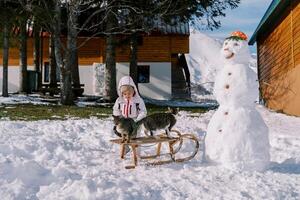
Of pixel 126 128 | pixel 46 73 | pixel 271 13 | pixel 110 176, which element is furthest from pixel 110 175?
pixel 46 73

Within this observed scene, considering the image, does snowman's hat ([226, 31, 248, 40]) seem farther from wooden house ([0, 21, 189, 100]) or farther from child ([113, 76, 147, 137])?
wooden house ([0, 21, 189, 100])

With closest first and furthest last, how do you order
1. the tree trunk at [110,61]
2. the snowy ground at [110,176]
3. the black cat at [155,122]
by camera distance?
the snowy ground at [110,176] → the black cat at [155,122] → the tree trunk at [110,61]

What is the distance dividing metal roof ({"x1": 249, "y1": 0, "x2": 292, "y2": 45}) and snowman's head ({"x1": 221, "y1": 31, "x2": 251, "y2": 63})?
1021 cm

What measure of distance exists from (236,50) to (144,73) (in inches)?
888

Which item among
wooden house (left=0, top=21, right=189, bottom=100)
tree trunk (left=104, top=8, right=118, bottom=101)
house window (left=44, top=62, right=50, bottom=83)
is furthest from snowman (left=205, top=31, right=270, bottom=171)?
house window (left=44, top=62, right=50, bottom=83)

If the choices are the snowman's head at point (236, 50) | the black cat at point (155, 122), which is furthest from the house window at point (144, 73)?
the snowman's head at point (236, 50)

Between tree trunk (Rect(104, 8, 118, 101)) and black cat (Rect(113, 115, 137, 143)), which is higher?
tree trunk (Rect(104, 8, 118, 101))

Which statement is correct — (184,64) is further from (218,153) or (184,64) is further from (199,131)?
(218,153)

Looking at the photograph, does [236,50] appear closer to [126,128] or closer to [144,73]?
[126,128]

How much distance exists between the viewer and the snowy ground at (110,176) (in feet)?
18.8

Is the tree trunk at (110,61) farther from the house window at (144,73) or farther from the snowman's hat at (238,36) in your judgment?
the snowman's hat at (238,36)

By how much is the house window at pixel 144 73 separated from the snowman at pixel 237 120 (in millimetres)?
22019

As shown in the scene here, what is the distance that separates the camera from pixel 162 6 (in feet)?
65.4

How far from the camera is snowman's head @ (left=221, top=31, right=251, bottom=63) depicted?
7254 millimetres
